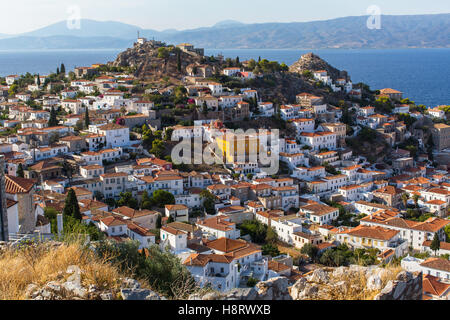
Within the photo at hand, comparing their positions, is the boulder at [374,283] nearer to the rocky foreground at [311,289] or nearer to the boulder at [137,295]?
the rocky foreground at [311,289]

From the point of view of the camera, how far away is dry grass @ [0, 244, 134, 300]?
544 cm

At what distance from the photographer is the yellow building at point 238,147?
32366 millimetres

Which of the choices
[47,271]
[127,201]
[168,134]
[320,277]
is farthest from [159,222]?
[320,277]

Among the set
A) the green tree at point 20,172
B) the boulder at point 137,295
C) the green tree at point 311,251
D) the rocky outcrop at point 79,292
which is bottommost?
the green tree at point 311,251

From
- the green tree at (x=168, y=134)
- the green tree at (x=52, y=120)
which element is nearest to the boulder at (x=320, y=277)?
the green tree at (x=168, y=134)

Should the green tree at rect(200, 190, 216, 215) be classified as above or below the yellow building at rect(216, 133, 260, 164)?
below

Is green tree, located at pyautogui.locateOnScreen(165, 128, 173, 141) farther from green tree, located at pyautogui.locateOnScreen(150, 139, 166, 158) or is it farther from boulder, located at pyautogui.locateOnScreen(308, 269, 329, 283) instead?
boulder, located at pyautogui.locateOnScreen(308, 269, 329, 283)

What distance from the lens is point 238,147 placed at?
107 ft

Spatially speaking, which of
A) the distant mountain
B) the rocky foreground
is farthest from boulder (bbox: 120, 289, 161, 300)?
the distant mountain

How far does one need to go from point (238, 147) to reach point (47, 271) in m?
27.0

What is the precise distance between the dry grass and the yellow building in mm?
25799

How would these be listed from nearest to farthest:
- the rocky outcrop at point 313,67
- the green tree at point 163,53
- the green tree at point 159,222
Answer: the green tree at point 159,222, the green tree at point 163,53, the rocky outcrop at point 313,67

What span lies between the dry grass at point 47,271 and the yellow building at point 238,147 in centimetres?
2580
